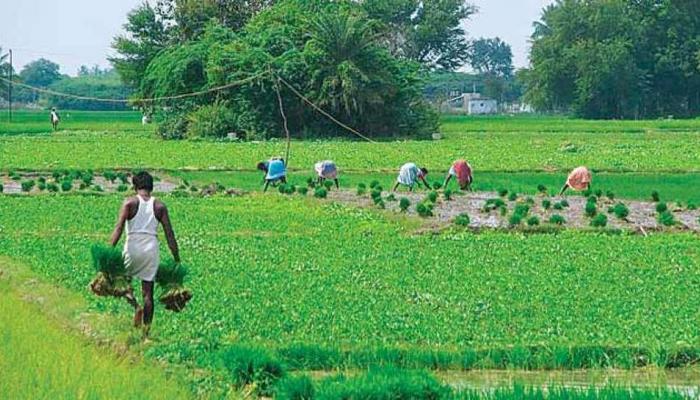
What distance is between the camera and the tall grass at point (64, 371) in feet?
25.7

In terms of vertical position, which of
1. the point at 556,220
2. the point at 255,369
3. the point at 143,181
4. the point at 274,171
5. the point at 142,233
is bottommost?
the point at 556,220

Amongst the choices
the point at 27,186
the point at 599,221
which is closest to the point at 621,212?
the point at 599,221

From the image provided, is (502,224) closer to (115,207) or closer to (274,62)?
(115,207)

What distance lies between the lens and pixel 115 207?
2317cm

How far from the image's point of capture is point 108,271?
10.3 meters

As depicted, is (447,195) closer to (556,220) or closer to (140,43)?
(556,220)

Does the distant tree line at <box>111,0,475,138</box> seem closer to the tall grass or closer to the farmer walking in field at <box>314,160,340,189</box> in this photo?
the farmer walking in field at <box>314,160,340,189</box>

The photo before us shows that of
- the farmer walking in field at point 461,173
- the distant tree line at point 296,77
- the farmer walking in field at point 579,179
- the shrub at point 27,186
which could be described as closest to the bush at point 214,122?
the distant tree line at point 296,77

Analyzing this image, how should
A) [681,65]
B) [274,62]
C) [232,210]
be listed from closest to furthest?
[232,210] → [274,62] → [681,65]

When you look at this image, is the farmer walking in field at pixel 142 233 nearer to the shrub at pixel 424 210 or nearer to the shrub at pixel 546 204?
the shrub at pixel 424 210

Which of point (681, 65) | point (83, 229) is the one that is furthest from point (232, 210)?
point (681, 65)

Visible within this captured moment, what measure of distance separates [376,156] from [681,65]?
4446cm

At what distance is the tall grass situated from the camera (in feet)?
25.7

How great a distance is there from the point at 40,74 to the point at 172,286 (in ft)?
496
